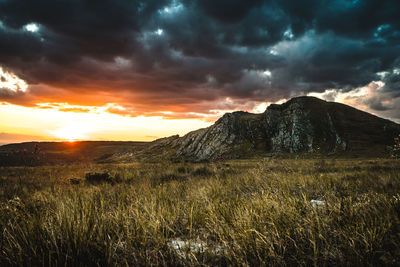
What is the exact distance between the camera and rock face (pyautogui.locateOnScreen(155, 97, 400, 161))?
75.9 metres

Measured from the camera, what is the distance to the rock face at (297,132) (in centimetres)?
7594

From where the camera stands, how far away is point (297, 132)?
84.2 meters

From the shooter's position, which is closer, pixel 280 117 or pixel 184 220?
pixel 184 220

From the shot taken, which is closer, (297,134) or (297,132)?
(297,134)

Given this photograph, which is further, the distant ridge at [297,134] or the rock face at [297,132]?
the rock face at [297,132]

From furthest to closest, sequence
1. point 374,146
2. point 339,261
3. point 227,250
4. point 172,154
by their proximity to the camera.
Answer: point 172,154, point 374,146, point 227,250, point 339,261

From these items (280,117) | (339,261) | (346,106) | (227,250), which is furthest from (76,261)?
(346,106)

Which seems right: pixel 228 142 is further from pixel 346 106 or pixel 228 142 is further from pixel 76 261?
pixel 76 261

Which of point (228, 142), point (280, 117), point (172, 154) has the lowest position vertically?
point (172, 154)

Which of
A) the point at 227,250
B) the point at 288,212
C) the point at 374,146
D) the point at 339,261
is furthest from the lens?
the point at 374,146

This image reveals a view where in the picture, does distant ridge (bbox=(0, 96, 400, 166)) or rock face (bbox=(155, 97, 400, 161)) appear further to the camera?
rock face (bbox=(155, 97, 400, 161))

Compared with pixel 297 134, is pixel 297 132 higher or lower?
higher

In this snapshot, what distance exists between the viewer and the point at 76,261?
1.78 m

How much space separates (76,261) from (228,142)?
95143 mm
